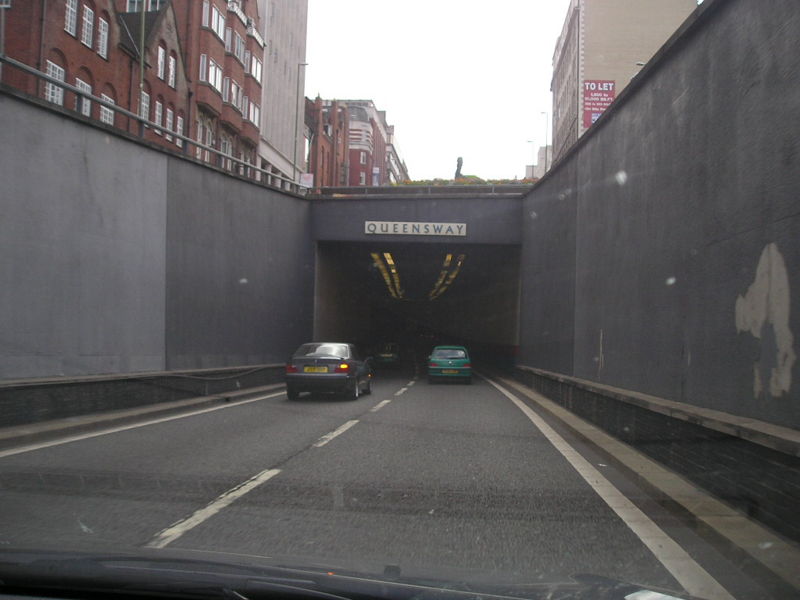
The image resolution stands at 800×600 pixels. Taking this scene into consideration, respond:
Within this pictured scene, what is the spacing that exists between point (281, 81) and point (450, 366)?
3204 centimetres

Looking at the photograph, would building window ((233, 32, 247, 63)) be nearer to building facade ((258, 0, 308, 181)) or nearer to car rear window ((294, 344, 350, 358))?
building facade ((258, 0, 308, 181))

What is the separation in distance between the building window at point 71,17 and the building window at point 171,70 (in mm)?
7734

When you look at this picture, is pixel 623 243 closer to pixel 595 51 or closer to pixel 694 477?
pixel 694 477

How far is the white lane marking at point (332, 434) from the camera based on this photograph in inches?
395

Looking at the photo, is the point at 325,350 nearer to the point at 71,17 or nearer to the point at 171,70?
the point at 71,17

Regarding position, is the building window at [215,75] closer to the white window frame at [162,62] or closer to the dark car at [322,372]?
the white window frame at [162,62]

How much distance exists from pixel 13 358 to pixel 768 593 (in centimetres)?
1146

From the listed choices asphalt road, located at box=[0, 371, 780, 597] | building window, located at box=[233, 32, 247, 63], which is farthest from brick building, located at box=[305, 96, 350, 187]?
asphalt road, located at box=[0, 371, 780, 597]

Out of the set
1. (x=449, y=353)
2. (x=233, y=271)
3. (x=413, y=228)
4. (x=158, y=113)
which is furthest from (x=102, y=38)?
(x=449, y=353)

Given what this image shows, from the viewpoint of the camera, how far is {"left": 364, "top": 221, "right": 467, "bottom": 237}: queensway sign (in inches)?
1094

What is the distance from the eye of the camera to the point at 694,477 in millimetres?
6984

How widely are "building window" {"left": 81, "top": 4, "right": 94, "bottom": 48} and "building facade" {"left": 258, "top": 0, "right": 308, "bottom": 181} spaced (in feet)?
56.6

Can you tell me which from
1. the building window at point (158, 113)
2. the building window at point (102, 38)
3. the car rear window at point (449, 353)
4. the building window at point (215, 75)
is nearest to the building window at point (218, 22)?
the building window at point (215, 75)

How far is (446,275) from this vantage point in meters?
42.4
